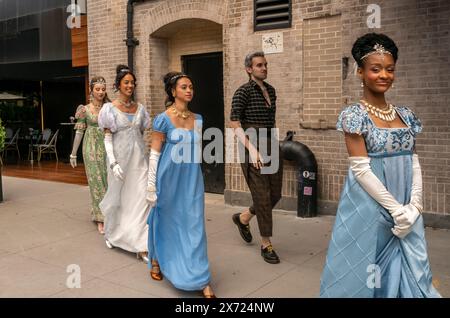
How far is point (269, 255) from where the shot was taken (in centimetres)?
492

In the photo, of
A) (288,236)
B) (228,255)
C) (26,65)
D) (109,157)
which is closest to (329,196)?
(288,236)

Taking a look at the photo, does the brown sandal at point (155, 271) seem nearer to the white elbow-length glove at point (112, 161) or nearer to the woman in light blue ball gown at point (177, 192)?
the woman in light blue ball gown at point (177, 192)

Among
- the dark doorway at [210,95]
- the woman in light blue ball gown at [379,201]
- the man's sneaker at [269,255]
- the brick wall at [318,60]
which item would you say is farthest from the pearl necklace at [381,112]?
the dark doorway at [210,95]

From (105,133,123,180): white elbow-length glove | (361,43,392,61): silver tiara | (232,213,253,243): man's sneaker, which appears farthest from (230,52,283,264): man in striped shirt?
(361,43,392,61): silver tiara

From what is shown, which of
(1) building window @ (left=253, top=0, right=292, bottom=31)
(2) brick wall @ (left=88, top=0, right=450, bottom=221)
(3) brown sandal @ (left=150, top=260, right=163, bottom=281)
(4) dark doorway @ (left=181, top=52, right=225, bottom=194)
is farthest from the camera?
(4) dark doorway @ (left=181, top=52, right=225, bottom=194)

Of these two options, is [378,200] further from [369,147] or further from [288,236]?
[288,236]

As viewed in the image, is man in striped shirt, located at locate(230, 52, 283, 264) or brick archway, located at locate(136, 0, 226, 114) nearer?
man in striped shirt, located at locate(230, 52, 283, 264)

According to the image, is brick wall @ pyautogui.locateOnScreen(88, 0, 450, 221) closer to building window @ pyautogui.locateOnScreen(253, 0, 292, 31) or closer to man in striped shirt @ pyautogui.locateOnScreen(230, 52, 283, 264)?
building window @ pyautogui.locateOnScreen(253, 0, 292, 31)

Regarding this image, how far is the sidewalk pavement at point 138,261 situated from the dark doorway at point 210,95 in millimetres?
1140

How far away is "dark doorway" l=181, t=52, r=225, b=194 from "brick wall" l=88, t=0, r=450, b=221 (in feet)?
0.68

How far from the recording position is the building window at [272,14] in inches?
276

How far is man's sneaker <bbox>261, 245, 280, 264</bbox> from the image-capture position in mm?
4872

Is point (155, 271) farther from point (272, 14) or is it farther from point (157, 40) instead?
point (157, 40)

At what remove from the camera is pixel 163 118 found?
164 inches
